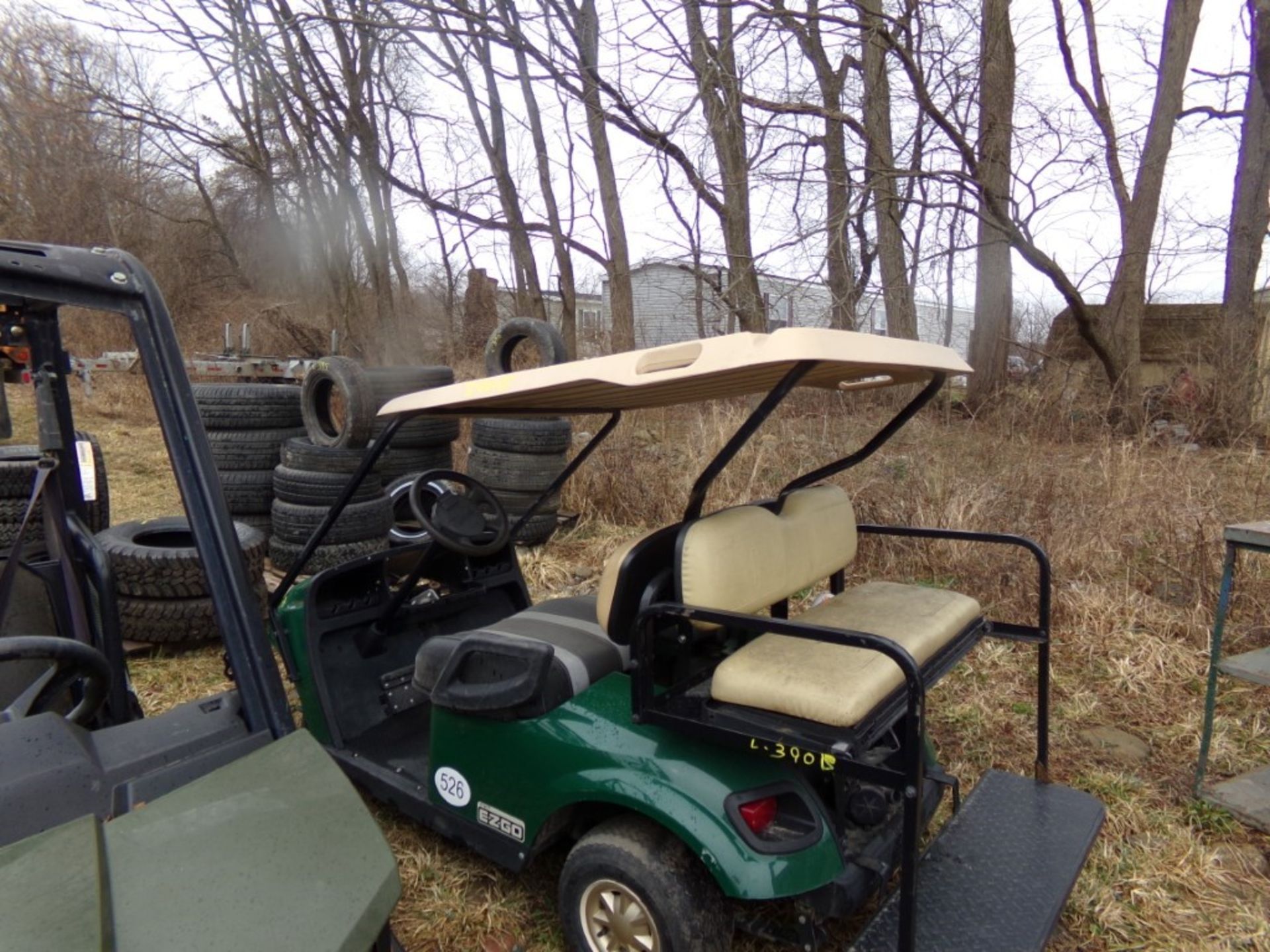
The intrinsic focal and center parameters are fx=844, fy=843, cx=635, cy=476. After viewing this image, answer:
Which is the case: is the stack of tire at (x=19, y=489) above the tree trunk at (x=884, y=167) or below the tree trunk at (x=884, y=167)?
below

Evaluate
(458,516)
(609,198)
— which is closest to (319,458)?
(458,516)

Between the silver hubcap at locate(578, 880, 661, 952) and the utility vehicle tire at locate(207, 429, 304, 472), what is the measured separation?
4329 millimetres

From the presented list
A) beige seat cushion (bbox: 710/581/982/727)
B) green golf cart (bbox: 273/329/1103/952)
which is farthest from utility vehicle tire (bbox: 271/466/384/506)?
beige seat cushion (bbox: 710/581/982/727)

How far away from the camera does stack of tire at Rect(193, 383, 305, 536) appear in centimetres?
548

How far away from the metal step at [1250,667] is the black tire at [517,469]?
3.80 m

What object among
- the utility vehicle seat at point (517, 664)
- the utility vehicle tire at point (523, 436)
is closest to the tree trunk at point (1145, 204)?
the utility vehicle tire at point (523, 436)

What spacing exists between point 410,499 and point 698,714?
1.33 meters

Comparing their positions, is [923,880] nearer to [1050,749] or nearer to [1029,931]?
[1029,931]

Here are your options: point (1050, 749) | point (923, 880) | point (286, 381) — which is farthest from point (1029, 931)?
point (286, 381)

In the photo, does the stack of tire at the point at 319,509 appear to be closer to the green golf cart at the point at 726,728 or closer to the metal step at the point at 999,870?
the green golf cart at the point at 726,728

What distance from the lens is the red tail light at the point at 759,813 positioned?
1.81 m

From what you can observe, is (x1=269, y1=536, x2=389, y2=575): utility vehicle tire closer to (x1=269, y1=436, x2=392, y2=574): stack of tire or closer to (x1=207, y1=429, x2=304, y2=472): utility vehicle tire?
(x1=269, y1=436, x2=392, y2=574): stack of tire

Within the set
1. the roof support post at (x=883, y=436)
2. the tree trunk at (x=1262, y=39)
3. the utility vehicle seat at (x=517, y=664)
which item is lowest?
the utility vehicle seat at (x=517, y=664)

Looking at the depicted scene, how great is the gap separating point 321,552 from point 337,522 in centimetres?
22
